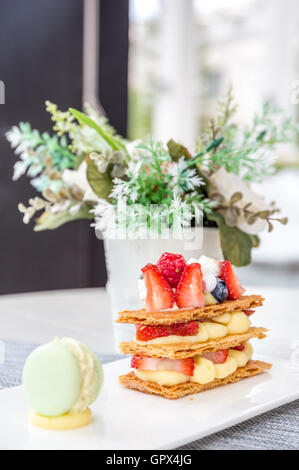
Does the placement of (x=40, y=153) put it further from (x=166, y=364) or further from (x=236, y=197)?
(x=166, y=364)

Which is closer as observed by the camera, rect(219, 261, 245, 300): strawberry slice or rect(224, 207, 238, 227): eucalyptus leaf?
rect(219, 261, 245, 300): strawberry slice

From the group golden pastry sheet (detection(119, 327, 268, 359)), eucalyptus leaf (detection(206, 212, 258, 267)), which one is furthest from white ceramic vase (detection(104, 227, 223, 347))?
golden pastry sheet (detection(119, 327, 268, 359))

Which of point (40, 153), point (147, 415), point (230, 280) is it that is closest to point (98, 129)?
point (40, 153)

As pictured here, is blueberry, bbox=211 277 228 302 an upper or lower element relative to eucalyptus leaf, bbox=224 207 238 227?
lower

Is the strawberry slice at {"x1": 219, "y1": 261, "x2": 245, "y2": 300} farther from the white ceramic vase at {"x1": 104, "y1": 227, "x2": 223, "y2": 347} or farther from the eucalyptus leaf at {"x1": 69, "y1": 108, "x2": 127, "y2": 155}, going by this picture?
the eucalyptus leaf at {"x1": 69, "y1": 108, "x2": 127, "y2": 155}

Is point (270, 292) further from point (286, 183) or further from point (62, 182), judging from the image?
point (286, 183)

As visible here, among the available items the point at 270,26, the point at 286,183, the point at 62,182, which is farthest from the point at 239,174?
the point at 270,26
